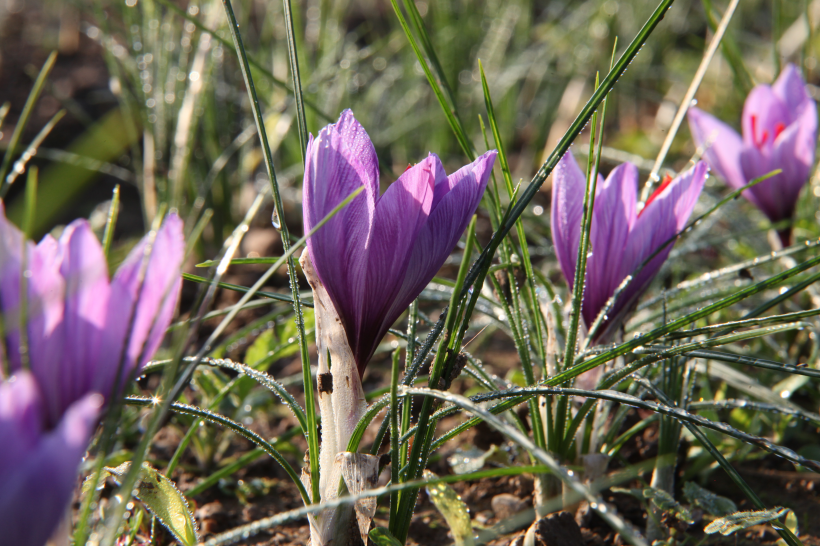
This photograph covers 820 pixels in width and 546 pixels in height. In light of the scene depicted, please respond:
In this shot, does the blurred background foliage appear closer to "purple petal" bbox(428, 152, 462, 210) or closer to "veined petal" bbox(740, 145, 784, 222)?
"veined petal" bbox(740, 145, 784, 222)

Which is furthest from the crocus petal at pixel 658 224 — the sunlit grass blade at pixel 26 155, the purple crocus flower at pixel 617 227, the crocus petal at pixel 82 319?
the sunlit grass blade at pixel 26 155

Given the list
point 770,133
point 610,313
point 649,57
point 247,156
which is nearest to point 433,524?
point 610,313

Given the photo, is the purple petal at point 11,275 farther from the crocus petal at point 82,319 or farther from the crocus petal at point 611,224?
the crocus petal at point 611,224

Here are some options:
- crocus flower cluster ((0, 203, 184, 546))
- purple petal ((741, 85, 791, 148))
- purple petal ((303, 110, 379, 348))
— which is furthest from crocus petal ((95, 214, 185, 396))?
purple petal ((741, 85, 791, 148))

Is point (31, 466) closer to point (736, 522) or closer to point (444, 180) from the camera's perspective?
point (444, 180)

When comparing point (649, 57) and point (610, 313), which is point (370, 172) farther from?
point (649, 57)

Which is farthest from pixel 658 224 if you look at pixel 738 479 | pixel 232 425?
pixel 232 425
